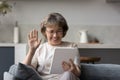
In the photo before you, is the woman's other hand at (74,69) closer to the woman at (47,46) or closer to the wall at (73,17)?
the woman at (47,46)

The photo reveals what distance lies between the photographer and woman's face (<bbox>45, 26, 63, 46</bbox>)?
7.67 feet

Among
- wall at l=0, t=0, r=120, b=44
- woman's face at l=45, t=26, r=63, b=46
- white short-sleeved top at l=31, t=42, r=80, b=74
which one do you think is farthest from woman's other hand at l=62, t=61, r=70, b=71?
wall at l=0, t=0, r=120, b=44

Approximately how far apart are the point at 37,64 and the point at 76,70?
34cm

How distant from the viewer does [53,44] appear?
2.38 metres

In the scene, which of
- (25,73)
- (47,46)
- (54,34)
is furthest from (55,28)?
(25,73)

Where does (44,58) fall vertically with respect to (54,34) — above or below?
below

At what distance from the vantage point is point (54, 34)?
2.33 m

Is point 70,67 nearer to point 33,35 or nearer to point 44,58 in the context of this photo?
point 44,58

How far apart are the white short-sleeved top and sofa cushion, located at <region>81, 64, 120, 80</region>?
5.9 inches

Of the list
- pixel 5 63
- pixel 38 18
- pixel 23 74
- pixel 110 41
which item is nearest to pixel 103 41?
pixel 110 41

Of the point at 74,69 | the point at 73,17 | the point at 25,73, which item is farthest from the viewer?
the point at 73,17

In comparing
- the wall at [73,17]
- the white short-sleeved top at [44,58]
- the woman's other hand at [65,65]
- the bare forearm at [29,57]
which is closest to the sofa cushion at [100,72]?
the white short-sleeved top at [44,58]

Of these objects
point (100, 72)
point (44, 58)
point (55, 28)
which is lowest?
point (100, 72)

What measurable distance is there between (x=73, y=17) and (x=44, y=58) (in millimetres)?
2010
